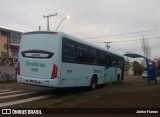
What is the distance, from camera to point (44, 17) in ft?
140

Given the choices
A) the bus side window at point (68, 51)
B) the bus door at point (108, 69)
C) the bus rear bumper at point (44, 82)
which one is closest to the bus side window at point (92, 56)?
the bus side window at point (68, 51)

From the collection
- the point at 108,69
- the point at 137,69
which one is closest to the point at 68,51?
the point at 108,69

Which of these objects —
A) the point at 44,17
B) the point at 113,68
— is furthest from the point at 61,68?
the point at 44,17

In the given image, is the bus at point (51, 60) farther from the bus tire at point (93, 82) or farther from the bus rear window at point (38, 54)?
the bus tire at point (93, 82)

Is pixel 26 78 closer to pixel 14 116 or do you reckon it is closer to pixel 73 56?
pixel 73 56

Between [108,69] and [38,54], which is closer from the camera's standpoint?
[38,54]

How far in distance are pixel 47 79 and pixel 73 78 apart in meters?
2.04

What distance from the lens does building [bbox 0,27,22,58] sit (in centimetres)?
4181

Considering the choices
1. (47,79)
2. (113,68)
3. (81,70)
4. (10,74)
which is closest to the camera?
(47,79)

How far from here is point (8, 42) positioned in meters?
43.2

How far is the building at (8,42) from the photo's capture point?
41812 mm

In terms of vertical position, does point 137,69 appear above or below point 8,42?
below

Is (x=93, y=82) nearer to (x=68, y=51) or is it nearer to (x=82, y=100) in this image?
(x=68, y=51)

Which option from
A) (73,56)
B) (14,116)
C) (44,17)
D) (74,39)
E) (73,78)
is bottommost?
(14,116)
